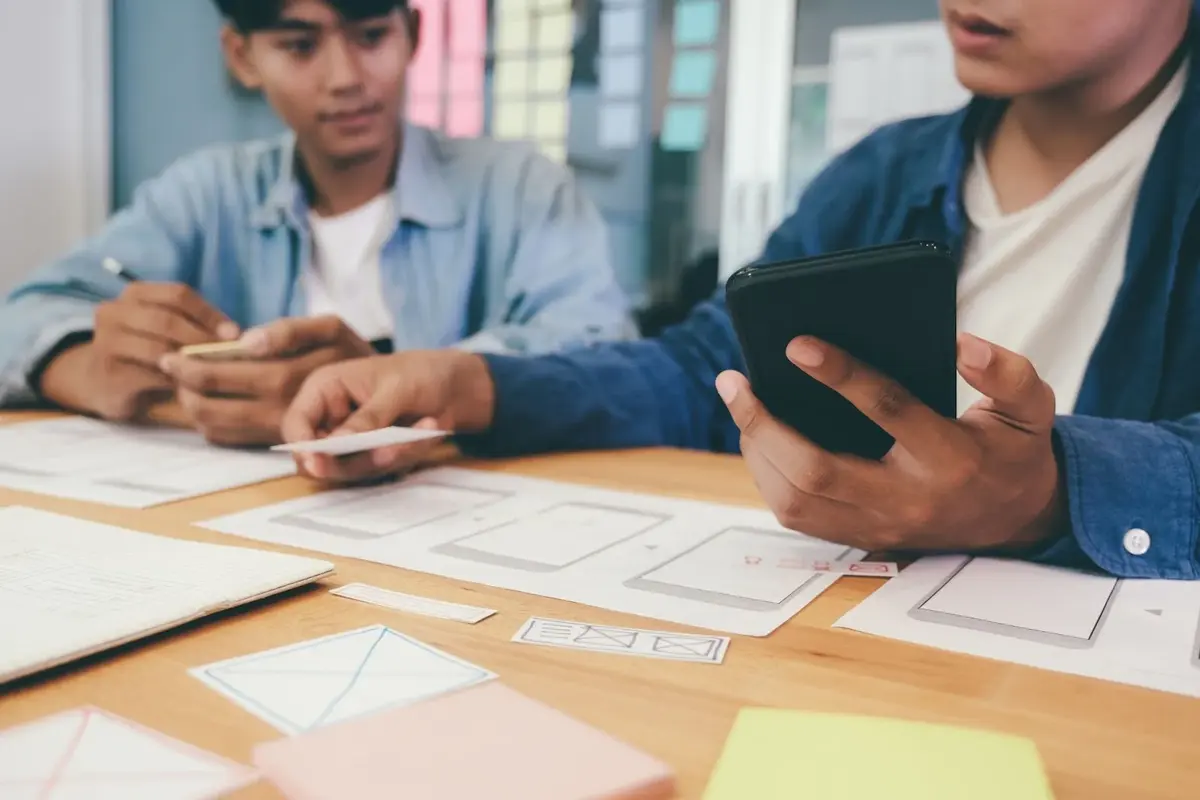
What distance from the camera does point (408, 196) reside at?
1.37m

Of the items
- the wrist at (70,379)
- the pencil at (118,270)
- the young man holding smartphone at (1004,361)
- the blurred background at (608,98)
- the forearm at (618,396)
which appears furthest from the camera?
the blurred background at (608,98)

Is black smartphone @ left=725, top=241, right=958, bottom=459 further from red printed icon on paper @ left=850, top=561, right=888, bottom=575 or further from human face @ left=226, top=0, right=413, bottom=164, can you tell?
human face @ left=226, top=0, right=413, bottom=164

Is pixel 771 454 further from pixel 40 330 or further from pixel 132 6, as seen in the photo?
pixel 132 6

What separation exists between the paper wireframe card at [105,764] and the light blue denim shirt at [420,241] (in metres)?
0.96

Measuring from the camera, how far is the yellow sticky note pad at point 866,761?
0.96 ft

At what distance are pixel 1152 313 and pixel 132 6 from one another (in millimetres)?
2409

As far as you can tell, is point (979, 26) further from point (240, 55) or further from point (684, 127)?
point (684, 127)

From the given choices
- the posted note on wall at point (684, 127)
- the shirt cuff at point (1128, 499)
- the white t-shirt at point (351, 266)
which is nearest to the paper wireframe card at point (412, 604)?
the shirt cuff at point (1128, 499)

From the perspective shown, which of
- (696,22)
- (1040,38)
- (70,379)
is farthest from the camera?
(696,22)

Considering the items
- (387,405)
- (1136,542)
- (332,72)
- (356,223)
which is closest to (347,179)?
(356,223)

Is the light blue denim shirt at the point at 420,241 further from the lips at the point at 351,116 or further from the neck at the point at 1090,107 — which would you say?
the neck at the point at 1090,107

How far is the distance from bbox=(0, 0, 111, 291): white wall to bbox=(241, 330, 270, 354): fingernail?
1.53m

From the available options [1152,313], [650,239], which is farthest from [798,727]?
[650,239]

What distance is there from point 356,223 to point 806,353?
106cm
